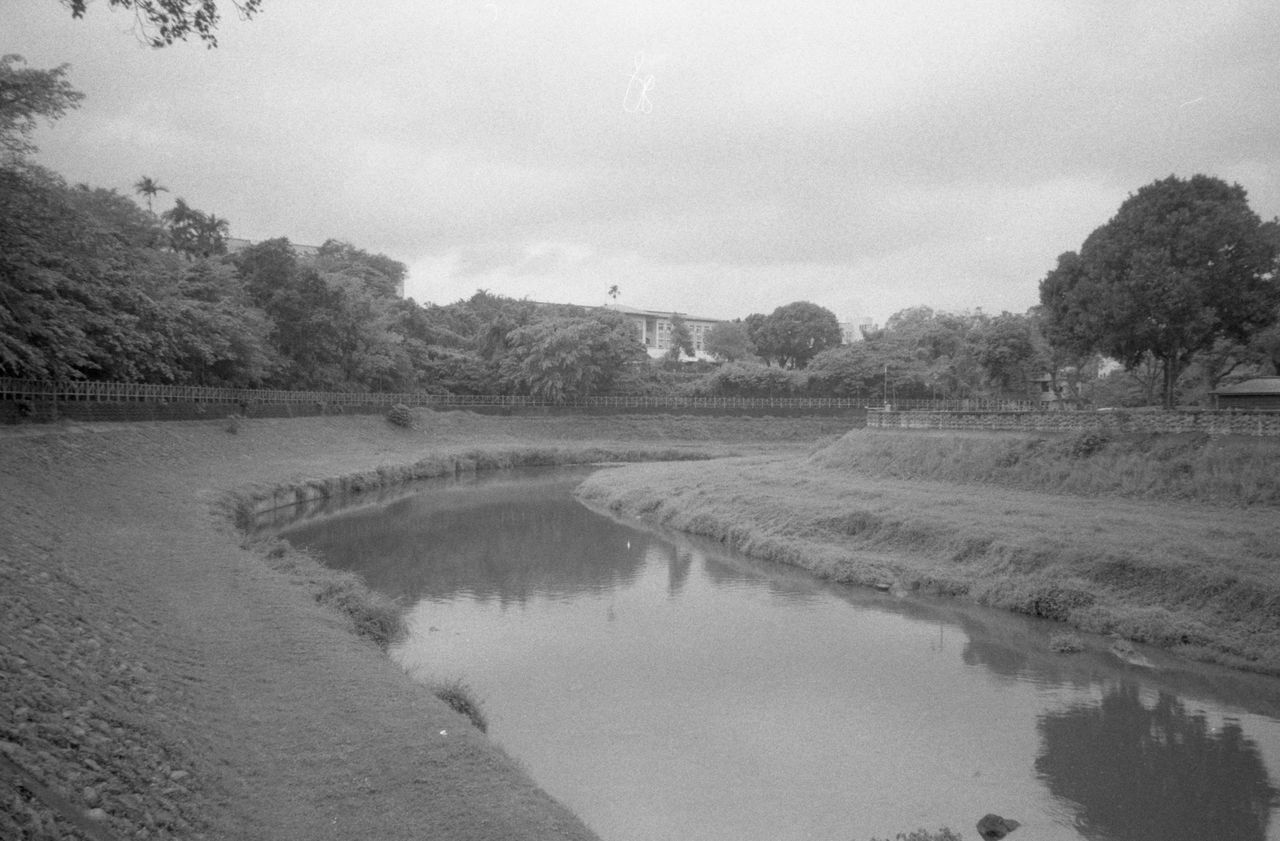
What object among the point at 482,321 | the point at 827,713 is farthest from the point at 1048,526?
the point at 482,321

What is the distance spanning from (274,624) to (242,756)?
16.6ft

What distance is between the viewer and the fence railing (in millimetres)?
28578

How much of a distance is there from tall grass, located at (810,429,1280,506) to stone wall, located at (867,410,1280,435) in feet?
1.44

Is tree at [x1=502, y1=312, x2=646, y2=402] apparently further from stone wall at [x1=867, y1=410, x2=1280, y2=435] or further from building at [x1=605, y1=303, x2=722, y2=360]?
building at [x1=605, y1=303, x2=722, y2=360]

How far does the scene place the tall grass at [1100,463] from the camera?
68.2ft

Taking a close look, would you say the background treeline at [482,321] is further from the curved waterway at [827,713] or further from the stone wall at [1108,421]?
the curved waterway at [827,713]

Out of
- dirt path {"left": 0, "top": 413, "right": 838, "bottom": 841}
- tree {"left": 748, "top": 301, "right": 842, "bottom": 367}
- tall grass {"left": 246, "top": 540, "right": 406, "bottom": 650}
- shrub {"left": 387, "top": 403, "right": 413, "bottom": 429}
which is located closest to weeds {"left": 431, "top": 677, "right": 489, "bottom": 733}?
dirt path {"left": 0, "top": 413, "right": 838, "bottom": 841}

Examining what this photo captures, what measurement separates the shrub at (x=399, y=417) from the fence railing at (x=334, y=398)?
1.56 meters

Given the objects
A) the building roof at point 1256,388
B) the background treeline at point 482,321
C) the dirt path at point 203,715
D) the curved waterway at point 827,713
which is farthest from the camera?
the building roof at point 1256,388

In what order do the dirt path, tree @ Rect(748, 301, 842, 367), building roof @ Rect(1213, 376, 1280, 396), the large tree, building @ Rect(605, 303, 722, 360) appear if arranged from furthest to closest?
building @ Rect(605, 303, 722, 360)
tree @ Rect(748, 301, 842, 367)
the large tree
building roof @ Rect(1213, 376, 1280, 396)
the dirt path

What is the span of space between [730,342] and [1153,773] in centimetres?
8583

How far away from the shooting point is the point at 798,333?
298ft

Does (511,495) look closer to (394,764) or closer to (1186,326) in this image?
(1186,326)

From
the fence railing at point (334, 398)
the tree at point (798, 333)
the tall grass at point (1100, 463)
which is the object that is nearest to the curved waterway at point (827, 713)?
the tall grass at point (1100, 463)
